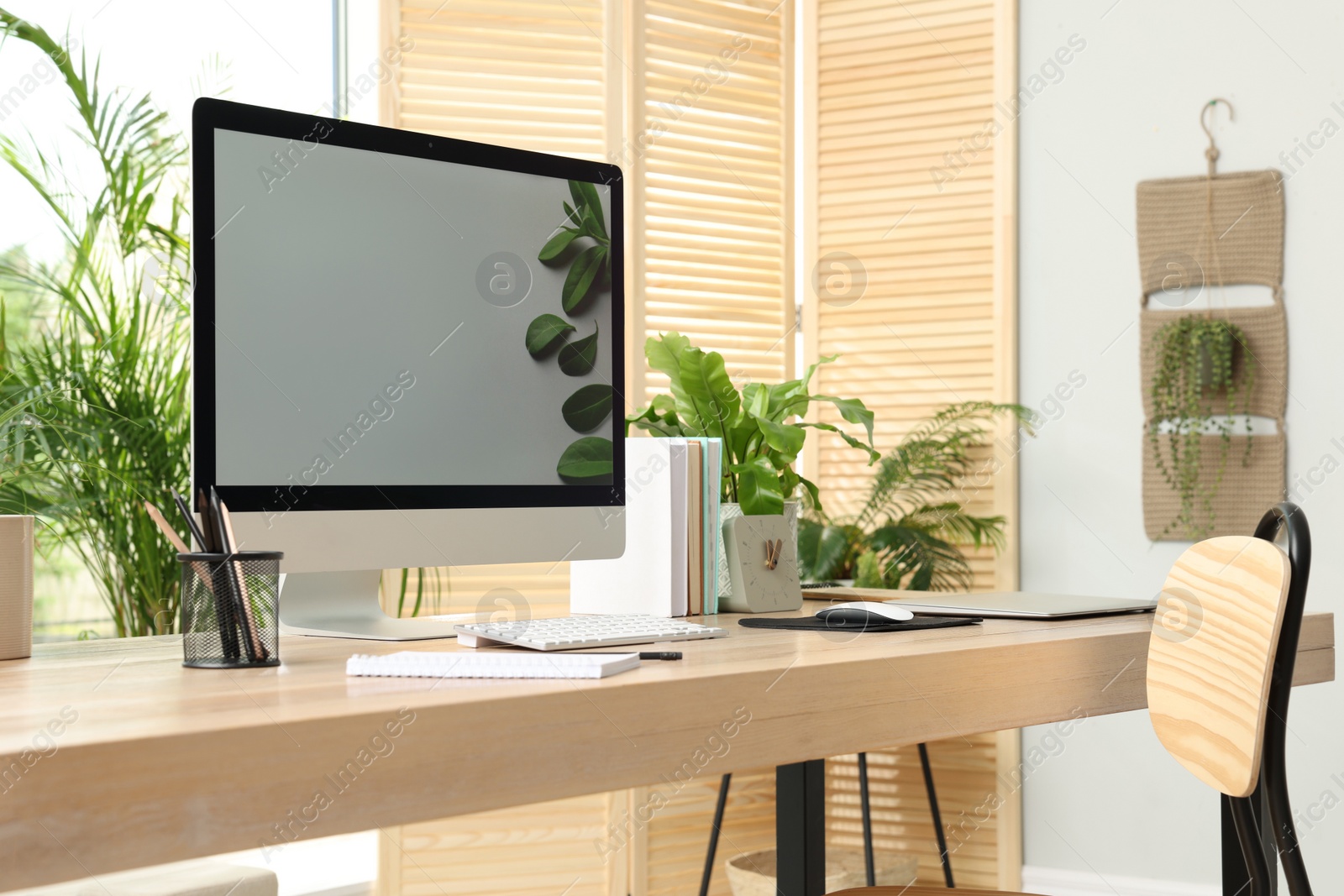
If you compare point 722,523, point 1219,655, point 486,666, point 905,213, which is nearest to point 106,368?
point 722,523

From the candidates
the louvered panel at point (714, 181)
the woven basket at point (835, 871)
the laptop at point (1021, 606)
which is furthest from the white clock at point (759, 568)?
the louvered panel at point (714, 181)

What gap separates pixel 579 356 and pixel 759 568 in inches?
16.7

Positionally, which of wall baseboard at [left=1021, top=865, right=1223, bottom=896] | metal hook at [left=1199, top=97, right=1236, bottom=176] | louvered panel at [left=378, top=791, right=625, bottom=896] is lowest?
wall baseboard at [left=1021, top=865, right=1223, bottom=896]

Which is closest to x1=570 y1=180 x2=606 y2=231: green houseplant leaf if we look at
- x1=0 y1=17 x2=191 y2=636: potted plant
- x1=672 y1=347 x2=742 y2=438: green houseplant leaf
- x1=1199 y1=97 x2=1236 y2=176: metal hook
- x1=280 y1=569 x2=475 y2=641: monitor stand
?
x1=672 y1=347 x2=742 y2=438: green houseplant leaf

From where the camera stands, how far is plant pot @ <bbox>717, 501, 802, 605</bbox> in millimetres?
1744

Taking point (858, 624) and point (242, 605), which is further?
point (858, 624)

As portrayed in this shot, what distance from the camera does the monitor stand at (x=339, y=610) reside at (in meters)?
1.33

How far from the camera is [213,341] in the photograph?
1236 mm

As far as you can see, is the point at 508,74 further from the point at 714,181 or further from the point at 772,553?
the point at 772,553

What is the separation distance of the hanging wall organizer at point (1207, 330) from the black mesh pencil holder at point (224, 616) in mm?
2443

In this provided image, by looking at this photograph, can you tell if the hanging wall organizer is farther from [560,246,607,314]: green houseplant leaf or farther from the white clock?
[560,246,607,314]: green houseplant leaf

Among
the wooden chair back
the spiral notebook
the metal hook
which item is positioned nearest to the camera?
the spiral notebook

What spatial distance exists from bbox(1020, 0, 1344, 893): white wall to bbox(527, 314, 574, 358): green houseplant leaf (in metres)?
1.89

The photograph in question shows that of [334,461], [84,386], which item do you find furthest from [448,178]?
[84,386]
